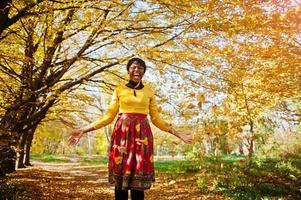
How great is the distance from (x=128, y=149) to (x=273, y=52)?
175 inches

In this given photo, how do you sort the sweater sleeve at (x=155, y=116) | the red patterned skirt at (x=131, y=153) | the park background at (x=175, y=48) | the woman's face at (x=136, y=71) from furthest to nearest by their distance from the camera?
the park background at (x=175, y=48), the sweater sleeve at (x=155, y=116), the woman's face at (x=136, y=71), the red patterned skirt at (x=131, y=153)

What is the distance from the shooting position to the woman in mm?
3182

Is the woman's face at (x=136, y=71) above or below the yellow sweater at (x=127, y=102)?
above

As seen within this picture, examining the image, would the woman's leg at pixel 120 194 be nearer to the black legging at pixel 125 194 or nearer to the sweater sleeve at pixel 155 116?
the black legging at pixel 125 194

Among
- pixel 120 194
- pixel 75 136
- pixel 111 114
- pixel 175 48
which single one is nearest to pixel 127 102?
pixel 111 114

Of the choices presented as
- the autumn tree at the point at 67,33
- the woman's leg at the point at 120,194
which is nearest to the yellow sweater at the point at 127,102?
the woman's leg at the point at 120,194

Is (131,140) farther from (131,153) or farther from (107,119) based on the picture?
(107,119)

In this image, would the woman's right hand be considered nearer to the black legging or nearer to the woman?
the woman

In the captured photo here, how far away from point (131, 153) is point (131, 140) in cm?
11

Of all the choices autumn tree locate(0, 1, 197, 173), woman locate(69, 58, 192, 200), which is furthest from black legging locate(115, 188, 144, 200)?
autumn tree locate(0, 1, 197, 173)

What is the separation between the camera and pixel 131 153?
3.19m

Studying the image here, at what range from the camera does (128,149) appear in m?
3.20

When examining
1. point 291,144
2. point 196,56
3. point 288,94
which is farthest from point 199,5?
point 291,144

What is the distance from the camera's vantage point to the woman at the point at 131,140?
10.4 ft
